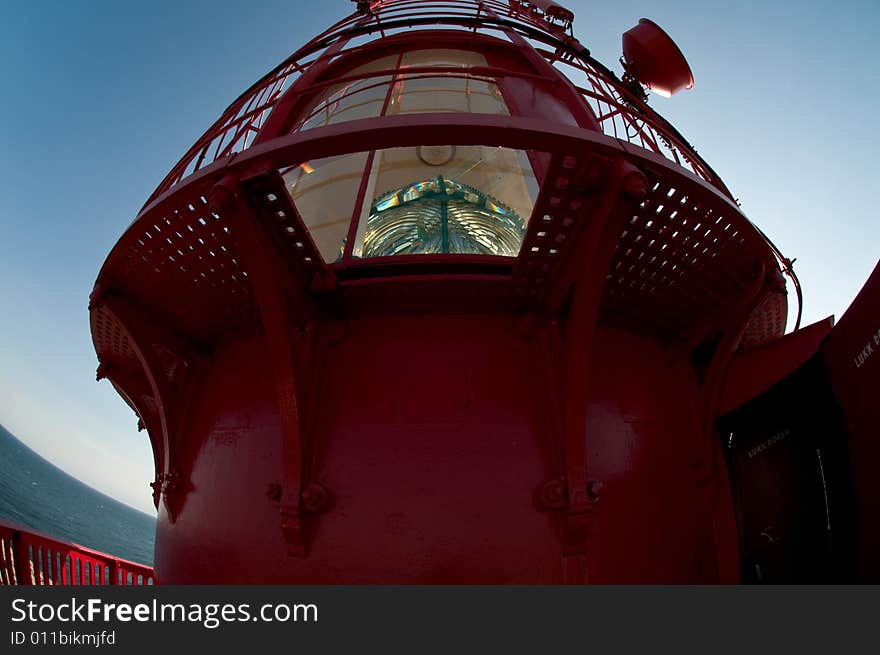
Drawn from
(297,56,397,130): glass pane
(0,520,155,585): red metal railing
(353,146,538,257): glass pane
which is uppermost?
(297,56,397,130): glass pane

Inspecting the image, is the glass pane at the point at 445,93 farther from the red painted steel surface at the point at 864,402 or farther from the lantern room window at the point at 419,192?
the red painted steel surface at the point at 864,402

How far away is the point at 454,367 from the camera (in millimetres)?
3906

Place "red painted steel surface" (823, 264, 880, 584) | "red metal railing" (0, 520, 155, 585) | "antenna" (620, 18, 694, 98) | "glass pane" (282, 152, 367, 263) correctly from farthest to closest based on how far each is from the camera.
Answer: "antenna" (620, 18, 694, 98)
"glass pane" (282, 152, 367, 263)
"red metal railing" (0, 520, 155, 585)
"red painted steel surface" (823, 264, 880, 584)

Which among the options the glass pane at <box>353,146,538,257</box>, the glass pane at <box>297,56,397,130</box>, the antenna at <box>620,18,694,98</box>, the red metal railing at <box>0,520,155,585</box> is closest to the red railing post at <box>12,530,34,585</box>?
the red metal railing at <box>0,520,155,585</box>

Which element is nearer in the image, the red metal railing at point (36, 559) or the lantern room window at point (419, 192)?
the red metal railing at point (36, 559)

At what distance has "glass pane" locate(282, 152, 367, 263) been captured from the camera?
613 centimetres

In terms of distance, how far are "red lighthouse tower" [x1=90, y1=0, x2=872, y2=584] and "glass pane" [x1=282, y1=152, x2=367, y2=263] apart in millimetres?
1630

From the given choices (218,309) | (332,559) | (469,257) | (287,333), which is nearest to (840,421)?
(469,257)

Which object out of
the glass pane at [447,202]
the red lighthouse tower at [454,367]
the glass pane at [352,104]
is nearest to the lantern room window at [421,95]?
the glass pane at [352,104]

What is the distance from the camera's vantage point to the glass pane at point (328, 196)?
613cm

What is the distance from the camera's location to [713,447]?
4344 millimetres

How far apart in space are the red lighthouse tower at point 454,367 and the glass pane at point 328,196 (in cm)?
163

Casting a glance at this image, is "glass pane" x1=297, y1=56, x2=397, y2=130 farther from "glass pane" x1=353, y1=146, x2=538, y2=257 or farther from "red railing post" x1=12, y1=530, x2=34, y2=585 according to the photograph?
"red railing post" x1=12, y1=530, x2=34, y2=585

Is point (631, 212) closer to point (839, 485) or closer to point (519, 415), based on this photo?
point (519, 415)
